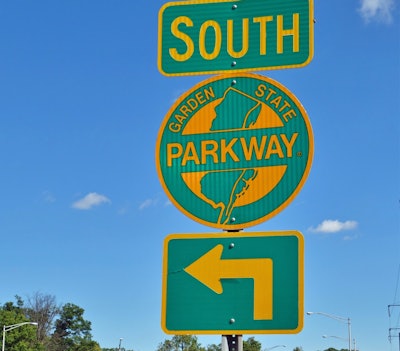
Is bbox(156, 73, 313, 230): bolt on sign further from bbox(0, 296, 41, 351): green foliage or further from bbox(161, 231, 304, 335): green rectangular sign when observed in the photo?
bbox(0, 296, 41, 351): green foliage

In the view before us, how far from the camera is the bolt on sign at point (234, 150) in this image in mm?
4730

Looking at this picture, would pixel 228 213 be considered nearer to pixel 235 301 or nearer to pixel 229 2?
pixel 235 301

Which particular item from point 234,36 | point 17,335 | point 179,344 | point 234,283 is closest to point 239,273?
point 234,283

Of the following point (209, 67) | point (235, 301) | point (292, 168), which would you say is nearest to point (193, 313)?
point (235, 301)

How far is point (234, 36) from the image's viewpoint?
5012 millimetres

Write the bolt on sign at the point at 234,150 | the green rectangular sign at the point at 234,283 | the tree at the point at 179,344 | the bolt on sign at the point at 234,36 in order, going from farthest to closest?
1. the tree at the point at 179,344
2. the bolt on sign at the point at 234,36
3. the bolt on sign at the point at 234,150
4. the green rectangular sign at the point at 234,283

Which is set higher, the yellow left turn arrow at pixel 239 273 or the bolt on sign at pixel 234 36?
the bolt on sign at pixel 234 36

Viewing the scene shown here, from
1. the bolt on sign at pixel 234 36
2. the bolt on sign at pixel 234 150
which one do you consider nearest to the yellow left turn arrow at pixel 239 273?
the bolt on sign at pixel 234 150

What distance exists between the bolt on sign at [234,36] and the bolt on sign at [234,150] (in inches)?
5.9

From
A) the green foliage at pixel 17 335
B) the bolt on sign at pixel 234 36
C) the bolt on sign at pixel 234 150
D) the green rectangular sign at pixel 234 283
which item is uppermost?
the green foliage at pixel 17 335

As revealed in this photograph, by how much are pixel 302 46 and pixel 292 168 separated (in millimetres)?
781

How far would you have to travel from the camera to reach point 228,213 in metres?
4.77

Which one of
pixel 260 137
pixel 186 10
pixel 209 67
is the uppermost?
pixel 186 10

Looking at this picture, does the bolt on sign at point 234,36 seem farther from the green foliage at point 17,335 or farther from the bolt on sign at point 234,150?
the green foliage at point 17,335
